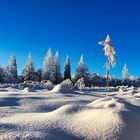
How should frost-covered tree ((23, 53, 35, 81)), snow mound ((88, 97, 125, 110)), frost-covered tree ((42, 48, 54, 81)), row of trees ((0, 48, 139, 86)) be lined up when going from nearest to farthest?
snow mound ((88, 97, 125, 110)) < row of trees ((0, 48, 139, 86)) < frost-covered tree ((23, 53, 35, 81)) < frost-covered tree ((42, 48, 54, 81))

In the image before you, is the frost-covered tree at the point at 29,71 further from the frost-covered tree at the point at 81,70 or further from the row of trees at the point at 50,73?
the frost-covered tree at the point at 81,70

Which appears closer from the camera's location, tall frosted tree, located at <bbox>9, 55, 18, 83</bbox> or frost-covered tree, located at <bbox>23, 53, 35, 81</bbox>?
tall frosted tree, located at <bbox>9, 55, 18, 83</bbox>

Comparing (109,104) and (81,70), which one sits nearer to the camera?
(109,104)

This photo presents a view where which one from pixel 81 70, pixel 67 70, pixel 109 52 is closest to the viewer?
pixel 109 52

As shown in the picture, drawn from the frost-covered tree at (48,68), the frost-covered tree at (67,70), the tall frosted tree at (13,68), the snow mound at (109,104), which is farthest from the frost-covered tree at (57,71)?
the snow mound at (109,104)

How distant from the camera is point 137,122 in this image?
529cm

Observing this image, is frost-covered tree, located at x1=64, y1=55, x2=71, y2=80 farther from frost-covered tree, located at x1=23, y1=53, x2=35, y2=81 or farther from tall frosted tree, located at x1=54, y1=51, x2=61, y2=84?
frost-covered tree, located at x1=23, y1=53, x2=35, y2=81

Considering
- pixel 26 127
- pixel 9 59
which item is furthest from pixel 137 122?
pixel 9 59

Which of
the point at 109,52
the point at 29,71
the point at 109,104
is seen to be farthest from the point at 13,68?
the point at 109,104

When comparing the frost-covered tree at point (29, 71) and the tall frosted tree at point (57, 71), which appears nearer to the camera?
the frost-covered tree at point (29, 71)

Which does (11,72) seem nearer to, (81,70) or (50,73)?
(50,73)

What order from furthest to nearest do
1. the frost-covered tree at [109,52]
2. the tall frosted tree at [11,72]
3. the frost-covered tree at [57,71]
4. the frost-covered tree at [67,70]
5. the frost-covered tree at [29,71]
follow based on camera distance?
1. the frost-covered tree at [67,70]
2. the frost-covered tree at [57,71]
3. the frost-covered tree at [29,71]
4. the tall frosted tree at [11,72]
5. the frost-covered tree at [109,52]

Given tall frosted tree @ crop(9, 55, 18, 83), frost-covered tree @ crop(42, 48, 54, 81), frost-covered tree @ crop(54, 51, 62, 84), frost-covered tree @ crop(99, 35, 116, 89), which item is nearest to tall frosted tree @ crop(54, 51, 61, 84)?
frost-covered tree @ crop(54, 51, 62, 84)

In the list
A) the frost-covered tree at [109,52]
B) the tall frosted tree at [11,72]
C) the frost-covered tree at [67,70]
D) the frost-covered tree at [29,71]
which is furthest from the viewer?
the frost-covered tree at [67,70]
